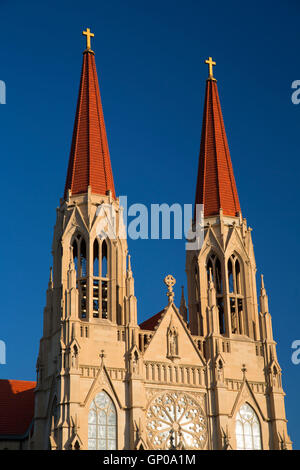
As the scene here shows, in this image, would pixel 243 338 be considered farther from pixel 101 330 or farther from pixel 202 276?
pixel 101 330

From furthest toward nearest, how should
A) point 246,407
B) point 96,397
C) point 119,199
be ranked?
point 119,199 → point 246,407 → point 96,397

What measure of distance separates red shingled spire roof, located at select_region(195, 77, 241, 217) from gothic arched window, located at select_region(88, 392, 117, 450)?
15101 mm

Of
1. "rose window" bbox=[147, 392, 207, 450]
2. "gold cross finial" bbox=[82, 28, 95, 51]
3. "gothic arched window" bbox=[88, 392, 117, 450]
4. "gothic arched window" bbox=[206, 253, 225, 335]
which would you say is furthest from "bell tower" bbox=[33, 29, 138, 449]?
"gothic arched window" bbox=[206, 253, 225, 335]

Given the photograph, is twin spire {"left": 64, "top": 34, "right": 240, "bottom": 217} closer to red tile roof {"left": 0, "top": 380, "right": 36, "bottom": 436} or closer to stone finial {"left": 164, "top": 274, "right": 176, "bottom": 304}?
stone finial {"left": 164, "top": 274, "right": 176, "bottom": 304}

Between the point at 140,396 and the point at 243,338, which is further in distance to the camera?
the point at 243,338

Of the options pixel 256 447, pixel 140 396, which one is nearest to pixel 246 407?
pixel 256 447

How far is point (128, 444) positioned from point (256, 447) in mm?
8106

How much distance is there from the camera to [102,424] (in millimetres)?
50406

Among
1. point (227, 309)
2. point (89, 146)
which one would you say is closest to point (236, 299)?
point (227, 309)

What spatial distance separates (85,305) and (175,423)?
345 inches

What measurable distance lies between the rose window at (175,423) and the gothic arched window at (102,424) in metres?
2.22

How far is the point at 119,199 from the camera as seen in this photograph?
58062mm

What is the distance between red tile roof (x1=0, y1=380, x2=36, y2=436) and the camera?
5800 centimetres

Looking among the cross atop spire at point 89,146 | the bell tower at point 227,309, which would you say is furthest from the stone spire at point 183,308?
the cross atop spire at point 89,146
